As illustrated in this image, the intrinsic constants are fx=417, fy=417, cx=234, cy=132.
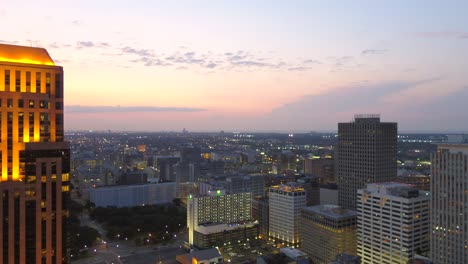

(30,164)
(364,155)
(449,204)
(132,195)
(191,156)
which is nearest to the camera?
(30,164)

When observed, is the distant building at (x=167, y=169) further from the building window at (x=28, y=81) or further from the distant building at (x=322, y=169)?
the building window at (x=28, y=81)

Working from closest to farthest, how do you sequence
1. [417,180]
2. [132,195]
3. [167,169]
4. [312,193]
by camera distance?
[312,193] < [417,180] < [132,195] < [167,169]

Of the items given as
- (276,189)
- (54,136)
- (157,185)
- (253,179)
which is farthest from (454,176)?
(157,185)

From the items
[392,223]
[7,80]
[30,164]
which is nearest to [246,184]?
[392,223]

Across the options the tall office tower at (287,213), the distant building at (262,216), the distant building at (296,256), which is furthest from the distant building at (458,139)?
the distant building at (262,216)

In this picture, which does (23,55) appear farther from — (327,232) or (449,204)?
(327,232)

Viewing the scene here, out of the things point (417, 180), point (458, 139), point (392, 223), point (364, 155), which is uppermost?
point (458, 139)
